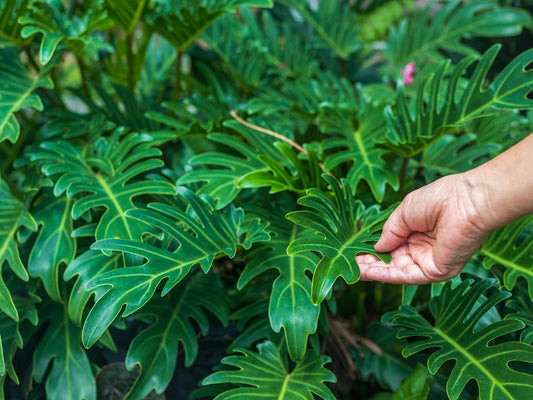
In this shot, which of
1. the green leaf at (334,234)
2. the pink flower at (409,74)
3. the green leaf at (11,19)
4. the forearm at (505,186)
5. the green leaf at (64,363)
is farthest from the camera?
the pink flower at (409,74)

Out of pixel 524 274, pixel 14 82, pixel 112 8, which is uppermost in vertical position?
pixel 112 8

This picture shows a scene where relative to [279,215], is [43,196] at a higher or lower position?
higher

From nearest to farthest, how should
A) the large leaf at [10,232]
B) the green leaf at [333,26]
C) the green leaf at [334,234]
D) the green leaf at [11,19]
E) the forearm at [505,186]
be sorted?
the forearm at [505,186] → the green leaf at [334,234] → the large leaf at [10,232] → the green leaf at [11,19] → the green leaf at [333,26]

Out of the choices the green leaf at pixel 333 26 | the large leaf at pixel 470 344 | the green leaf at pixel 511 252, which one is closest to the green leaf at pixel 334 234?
the large leaf at pixel 470 344

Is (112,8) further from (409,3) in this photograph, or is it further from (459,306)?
(409,3)

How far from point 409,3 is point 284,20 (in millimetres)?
700

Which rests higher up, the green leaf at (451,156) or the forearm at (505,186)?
the forearm at (505,186)

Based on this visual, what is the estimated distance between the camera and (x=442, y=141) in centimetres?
123

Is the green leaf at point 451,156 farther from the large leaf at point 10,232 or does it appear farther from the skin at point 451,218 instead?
the large leaf at point 10,232

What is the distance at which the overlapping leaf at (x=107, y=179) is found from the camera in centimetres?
97

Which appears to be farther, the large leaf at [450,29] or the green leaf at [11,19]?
the large leaf at [450,29]

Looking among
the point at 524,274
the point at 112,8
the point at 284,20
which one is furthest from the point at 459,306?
the point at 284,20

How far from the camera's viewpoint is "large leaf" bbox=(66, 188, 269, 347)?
31.8 inches

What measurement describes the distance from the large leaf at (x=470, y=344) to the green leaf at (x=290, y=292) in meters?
0.18
